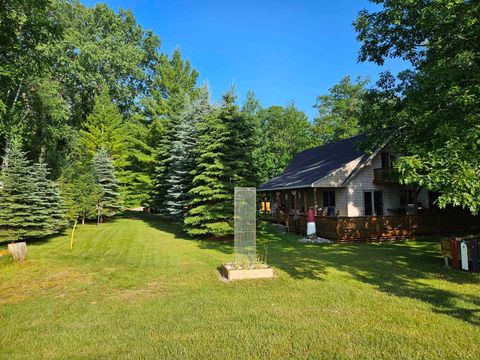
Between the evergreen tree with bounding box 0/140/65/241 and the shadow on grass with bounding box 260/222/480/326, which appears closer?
the shadow on grass with bounding box 260/222/480/326

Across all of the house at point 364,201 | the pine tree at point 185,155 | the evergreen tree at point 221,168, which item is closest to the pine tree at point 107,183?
the pine tree at point 185,155

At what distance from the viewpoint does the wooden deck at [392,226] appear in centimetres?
1641

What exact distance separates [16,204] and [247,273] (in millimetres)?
12417

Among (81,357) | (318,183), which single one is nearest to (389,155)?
(318,183)

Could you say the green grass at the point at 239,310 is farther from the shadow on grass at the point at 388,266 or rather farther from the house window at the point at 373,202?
the house window at the point at 373,202

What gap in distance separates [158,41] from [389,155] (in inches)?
1672

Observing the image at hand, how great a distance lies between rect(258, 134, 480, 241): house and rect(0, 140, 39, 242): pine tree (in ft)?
46.1

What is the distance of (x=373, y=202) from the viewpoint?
789 inches

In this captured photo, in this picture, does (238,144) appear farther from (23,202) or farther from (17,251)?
(23,202)

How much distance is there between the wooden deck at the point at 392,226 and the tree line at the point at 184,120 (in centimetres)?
407

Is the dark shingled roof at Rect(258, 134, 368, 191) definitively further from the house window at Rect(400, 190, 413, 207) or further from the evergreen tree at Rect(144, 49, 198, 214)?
the evergreen tree at Rect(144, 49, 198, 214)

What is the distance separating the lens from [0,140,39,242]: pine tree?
49.5 feet

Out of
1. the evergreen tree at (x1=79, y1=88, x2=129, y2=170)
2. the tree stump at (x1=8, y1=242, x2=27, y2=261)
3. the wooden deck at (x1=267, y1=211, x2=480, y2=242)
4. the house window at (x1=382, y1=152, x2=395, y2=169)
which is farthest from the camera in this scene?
the evergreen tree at (x1=79, y1=88, x2=129, y2=170)

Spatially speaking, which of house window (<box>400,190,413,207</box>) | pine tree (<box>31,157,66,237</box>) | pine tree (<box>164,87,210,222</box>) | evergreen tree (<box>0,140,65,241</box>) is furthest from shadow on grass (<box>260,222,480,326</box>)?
evergreen tree (<box>0,140,65,241</box>)
